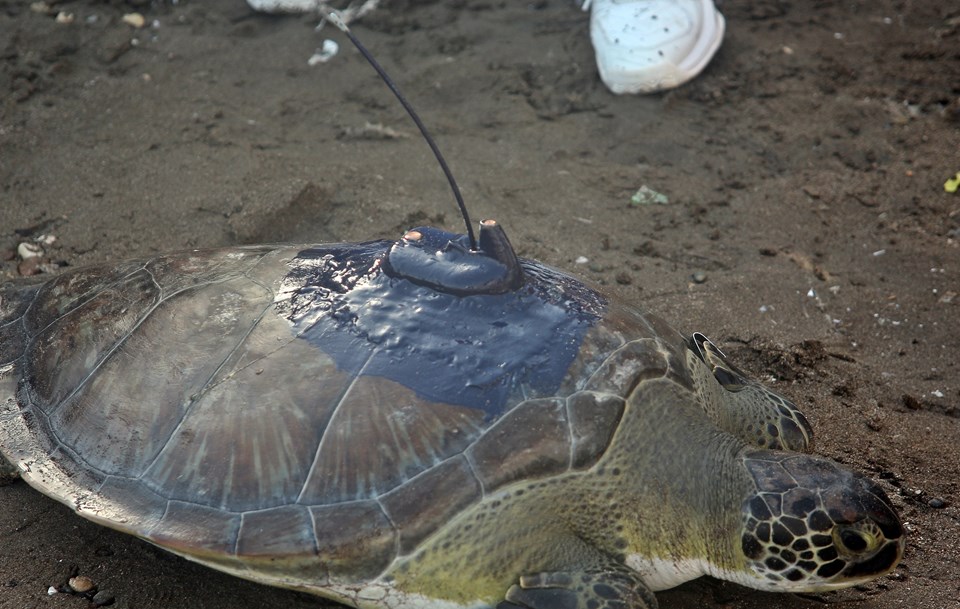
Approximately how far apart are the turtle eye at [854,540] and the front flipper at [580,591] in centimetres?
48

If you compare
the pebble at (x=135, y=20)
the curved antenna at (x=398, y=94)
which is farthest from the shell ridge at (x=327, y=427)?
the pebble at (x=135, y=20)

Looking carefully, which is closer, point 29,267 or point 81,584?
point 81,584

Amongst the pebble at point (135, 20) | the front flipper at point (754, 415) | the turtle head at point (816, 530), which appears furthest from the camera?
the pebble at point (135, 20)

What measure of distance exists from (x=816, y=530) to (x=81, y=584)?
1911 millimetres

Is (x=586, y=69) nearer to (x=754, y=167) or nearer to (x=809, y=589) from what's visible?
(x=754, y=167)

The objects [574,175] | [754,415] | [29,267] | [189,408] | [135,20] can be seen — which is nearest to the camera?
[189,408]

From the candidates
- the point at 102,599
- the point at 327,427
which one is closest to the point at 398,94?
the point at 327,427

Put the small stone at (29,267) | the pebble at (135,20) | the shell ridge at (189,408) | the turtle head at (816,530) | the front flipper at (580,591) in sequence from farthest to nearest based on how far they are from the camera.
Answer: the pebble at (135,20) < the small stone at (29,267) < the shell ridge at (189,408) < the turtle head at (816,530) < the front flipper at (580,591)

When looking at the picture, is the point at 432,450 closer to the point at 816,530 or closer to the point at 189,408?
the point at 189,408

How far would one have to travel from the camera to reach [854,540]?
193 centimetres

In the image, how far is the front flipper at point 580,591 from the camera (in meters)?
1.84

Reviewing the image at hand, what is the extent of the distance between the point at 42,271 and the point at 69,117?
1289 millimetres

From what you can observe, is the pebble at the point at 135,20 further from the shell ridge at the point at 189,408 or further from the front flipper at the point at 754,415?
the front flipper at the point at 754,415

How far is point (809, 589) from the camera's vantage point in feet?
6.73
